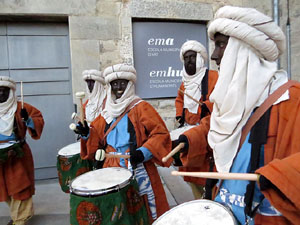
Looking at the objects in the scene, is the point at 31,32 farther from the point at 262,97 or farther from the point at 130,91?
the point at 262,97

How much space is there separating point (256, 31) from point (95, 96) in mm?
3301

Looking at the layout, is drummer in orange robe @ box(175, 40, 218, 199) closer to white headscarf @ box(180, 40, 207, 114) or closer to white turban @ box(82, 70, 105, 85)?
white headscarf @ box(180, 40, 207, 114)

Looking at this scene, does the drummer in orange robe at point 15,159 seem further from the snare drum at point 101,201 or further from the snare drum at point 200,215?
the snare drum at point 200,215

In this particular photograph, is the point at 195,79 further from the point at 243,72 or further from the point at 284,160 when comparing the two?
the point at 284,160

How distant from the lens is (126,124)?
2484 millimetres

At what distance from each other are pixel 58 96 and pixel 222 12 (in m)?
4.16

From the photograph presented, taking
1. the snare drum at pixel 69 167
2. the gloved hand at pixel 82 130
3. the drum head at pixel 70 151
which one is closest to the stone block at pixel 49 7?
the drum head at pixel 70 151

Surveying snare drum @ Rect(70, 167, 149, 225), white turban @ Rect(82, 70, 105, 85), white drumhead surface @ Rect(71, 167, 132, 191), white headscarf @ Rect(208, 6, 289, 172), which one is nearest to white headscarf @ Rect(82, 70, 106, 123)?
white turban @ Rect(82, 70, 105, 85)

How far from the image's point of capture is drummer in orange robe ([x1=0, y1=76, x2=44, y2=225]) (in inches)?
122

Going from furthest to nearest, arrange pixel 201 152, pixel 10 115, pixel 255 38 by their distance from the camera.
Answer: pixel 10 115 → pixel 201 152 → pixel 255 38

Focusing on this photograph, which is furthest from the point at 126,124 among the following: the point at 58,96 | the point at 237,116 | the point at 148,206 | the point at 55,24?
the point at 55,24

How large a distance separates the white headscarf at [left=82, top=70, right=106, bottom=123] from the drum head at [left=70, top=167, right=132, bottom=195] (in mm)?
2019

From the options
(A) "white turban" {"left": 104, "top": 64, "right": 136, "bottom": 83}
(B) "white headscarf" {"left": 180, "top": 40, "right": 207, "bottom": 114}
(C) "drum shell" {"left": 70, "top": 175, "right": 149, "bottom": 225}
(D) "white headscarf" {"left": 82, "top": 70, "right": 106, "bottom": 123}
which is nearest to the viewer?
(C) "drum shell" {"left": 70, "top": 175, "right": 149, "bottom": 225}

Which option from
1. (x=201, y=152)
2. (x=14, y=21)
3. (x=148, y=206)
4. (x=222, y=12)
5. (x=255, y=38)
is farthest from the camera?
(x=14, y=21)
